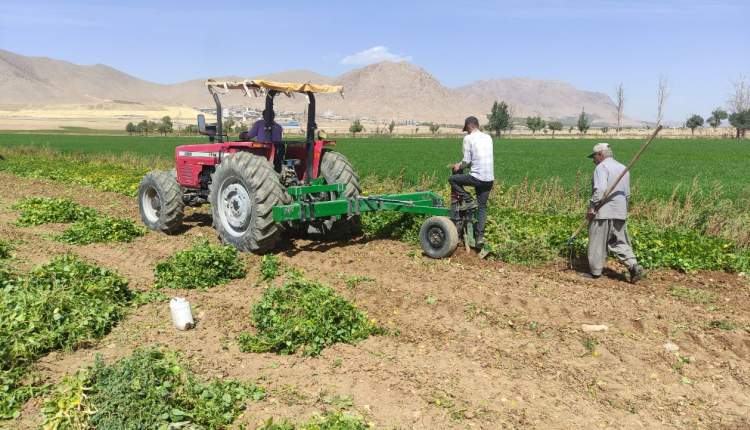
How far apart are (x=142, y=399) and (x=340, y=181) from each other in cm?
537

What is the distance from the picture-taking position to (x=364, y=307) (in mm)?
6207

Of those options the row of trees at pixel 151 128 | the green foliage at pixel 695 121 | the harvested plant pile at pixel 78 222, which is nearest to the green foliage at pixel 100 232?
the harvested plant pile at pixel 78 222

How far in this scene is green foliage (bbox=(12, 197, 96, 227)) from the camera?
10.7m

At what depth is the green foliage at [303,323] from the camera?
5.11 meters

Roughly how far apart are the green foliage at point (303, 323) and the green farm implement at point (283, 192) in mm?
A: 2439

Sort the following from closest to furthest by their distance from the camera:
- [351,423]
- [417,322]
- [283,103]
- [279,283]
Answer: [351,423]
[417,322]
[279,283]
[283,103]

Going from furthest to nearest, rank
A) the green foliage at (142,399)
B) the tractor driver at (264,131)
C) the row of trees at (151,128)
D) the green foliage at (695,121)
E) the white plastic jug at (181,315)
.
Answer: the green foliage at (695,121), the row of trees at (151,128), the tractor driver at (264,131), the white plastic jug at (181,315), the green foliage at (142,399)

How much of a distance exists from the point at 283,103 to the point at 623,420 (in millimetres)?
6339

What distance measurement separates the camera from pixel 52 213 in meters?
10.9

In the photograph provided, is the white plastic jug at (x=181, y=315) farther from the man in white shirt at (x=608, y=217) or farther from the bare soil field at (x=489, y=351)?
the man in white shirt at (x=608, y=217)

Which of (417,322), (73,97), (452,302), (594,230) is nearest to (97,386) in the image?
(417,322)

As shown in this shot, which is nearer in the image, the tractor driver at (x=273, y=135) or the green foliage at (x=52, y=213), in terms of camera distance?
the tractor driver at (x=273, y=135)

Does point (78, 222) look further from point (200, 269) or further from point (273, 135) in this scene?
point (200, 269)

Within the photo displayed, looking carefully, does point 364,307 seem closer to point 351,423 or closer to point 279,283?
point 279,283
